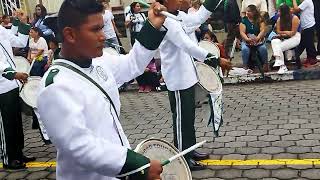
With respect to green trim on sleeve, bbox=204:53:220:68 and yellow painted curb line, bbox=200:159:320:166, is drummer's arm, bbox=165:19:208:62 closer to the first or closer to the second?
green trim on sleeve, bbox=204:53:220:68

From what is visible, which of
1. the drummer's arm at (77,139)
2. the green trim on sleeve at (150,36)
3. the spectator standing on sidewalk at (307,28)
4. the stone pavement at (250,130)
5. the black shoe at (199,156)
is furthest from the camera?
the spectator standing on sidewalk at (307,28)

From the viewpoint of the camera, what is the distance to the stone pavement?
4508 millimetres

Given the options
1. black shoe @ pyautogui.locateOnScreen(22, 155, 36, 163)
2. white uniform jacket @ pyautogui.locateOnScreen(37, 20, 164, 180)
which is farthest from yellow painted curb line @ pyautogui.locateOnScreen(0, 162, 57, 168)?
white uniform jacket @ pyautogui.locateOnScreen(37, 20, 164, 180)

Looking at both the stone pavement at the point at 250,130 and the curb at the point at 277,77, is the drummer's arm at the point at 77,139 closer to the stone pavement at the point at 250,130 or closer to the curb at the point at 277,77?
the stone pavement at the point at 250,130

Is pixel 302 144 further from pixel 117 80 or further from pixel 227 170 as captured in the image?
pixel 117 80

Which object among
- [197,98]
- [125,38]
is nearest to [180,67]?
[197,98]

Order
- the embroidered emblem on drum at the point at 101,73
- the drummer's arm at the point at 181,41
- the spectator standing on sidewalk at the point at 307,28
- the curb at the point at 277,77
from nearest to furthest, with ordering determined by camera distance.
→ the embroidered emblem on drum at the point at 101,73 < the drummer's arm at the point at 181,41 < the curb at the point at 277,77 < the spectator standing on sidewalk at the point at 307,28

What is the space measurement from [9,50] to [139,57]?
2.73 metres

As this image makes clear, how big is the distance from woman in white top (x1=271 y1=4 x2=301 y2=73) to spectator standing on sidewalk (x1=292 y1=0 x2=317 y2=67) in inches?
8.6

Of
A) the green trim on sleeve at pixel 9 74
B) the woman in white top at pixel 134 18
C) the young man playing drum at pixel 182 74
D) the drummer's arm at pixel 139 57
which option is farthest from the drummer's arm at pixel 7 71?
the woman in white top at pixel 134 18

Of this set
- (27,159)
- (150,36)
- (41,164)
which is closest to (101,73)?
(150,36)

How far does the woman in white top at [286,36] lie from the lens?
9.21 metres

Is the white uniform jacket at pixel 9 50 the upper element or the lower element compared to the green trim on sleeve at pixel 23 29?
lower

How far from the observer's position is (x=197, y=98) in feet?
15.8
